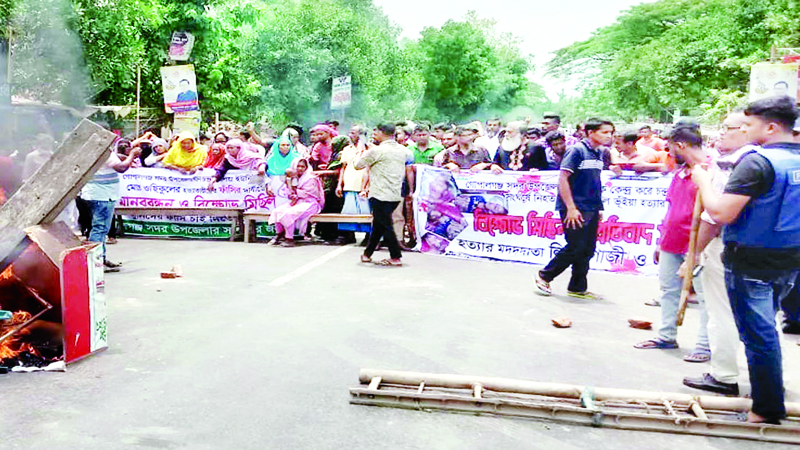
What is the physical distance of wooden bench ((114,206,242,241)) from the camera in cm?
1228

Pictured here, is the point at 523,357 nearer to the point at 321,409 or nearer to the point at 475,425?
the point at 475,425

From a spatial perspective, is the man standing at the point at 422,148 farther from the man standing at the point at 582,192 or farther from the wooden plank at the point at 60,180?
the wooden plank at the point at 60,180

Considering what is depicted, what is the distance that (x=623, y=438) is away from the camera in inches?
163

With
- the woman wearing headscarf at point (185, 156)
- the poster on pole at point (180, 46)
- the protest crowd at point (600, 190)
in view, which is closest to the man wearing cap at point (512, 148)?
the protest crowd at point (600, 190)

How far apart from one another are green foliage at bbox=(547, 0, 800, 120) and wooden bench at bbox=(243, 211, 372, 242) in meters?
13.8

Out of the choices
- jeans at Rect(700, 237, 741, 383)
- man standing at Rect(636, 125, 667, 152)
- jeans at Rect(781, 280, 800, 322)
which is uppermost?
man standing at Rect(636, 125, 667, 152)

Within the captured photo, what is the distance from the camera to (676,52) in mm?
30172

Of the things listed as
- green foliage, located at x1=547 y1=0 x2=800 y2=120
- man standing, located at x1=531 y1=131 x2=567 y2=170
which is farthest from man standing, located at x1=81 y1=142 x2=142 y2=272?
green foliage, located at x1=547 y1=0 x2=800 y2=120

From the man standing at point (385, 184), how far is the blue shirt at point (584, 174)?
252 centimetres

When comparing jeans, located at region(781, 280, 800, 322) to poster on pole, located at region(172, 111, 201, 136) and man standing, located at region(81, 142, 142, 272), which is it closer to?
man standing, located at region(81, 142, 142, 272)

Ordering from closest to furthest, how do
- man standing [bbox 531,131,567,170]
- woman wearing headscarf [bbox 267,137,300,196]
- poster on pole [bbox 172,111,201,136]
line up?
man standing [bbox 531,131,567,170]
woman wearing headscarf [bbox 267,137,300,196]
poster on pole [bbox 172,111,201,136]

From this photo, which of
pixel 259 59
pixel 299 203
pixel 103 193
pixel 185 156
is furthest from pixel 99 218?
pixel 259 59

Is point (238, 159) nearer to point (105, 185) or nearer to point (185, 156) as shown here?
point (185, 156)

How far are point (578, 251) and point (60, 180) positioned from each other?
4769 mm
